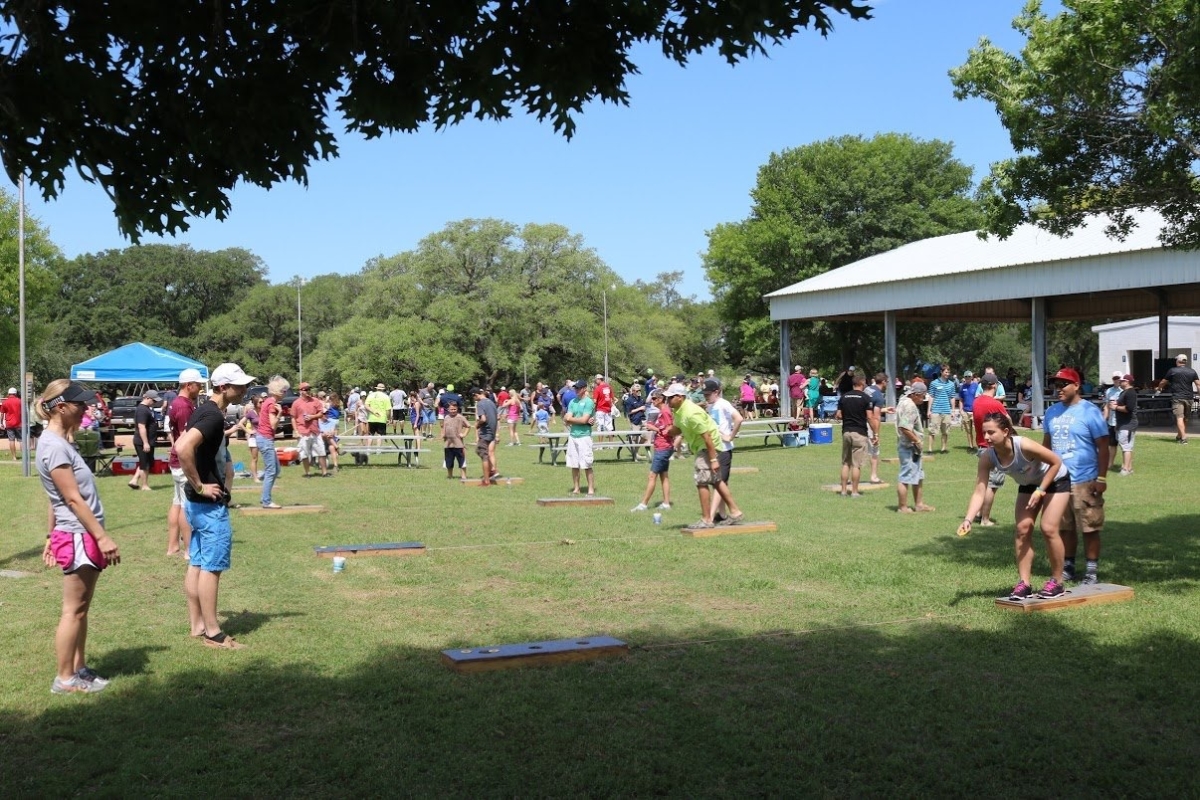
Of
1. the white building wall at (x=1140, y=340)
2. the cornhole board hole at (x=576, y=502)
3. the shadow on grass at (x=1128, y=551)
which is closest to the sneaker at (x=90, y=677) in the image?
the shadow on grass at (x=1128, y=551)

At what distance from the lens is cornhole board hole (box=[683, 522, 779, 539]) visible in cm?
1250

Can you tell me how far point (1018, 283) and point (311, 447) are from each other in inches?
759

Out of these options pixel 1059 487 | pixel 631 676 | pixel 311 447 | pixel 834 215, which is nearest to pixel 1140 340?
pixel 834 215

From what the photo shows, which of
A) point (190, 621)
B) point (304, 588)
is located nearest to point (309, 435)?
point (304, 588)

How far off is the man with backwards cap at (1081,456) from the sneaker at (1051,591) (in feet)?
2.95

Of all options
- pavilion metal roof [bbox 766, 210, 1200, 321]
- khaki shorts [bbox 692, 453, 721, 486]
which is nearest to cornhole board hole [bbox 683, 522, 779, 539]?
khaki shorts [bbox 692, 453, 721, 486]

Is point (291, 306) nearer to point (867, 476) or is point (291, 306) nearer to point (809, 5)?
point (867, 476)

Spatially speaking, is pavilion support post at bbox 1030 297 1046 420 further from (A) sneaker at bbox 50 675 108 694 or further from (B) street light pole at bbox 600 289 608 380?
(A) sneaker at bbox 50 675 108 694

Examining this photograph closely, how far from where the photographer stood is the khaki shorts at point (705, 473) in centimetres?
1270

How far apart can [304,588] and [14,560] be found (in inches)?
145

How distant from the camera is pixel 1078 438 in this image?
9.45m

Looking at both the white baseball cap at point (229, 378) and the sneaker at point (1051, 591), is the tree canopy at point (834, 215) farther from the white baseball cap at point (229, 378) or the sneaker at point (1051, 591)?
the white baseball cap at point (229, 378)

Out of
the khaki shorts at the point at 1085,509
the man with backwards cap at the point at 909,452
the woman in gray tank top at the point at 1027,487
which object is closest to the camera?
the woman in gray tank top at the point at 1027,487

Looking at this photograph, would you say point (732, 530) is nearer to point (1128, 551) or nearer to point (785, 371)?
point (1128, 551)
